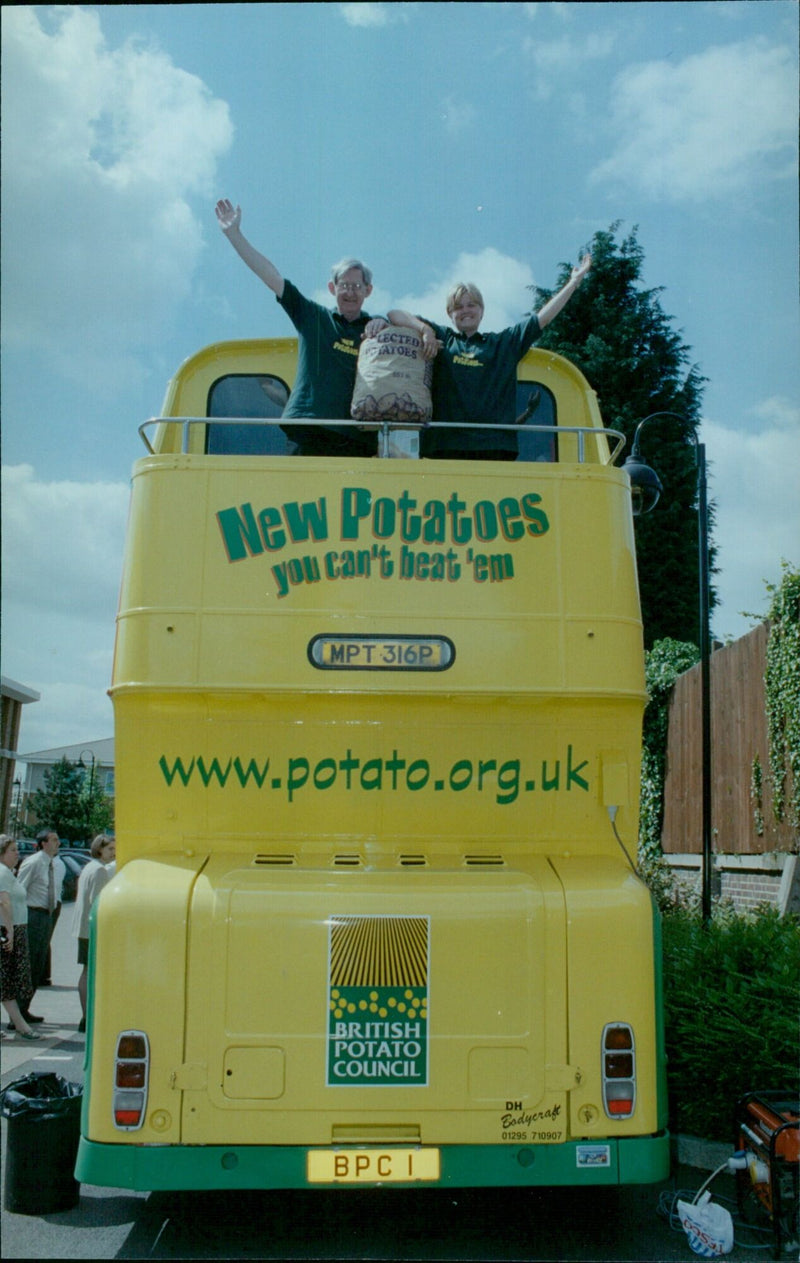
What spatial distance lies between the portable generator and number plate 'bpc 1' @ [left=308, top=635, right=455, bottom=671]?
2465 mm

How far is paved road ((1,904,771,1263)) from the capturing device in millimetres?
4715

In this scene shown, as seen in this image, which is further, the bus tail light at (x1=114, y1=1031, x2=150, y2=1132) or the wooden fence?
the wooden fence


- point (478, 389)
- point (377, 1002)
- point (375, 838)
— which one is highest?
point (478, 389)

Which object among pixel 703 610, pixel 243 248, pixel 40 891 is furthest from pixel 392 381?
pixel 40 891

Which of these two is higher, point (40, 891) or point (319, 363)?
point (319, 363)

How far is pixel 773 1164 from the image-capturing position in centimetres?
461

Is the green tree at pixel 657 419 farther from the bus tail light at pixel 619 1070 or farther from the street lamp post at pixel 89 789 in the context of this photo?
the bus tail light at pixel 619 1070

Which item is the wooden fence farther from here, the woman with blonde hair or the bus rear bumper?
the woman with blonde hair

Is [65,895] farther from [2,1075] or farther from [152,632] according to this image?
[152,632]

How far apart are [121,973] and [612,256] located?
65.3 ft

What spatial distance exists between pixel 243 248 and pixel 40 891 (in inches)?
291

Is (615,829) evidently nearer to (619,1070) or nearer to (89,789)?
(619,1070)

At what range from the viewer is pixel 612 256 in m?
21.4

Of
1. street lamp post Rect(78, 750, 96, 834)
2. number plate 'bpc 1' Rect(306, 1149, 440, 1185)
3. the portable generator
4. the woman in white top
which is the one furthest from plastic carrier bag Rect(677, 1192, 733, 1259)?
street lamp post Rect(78, 750, 96, 834)
